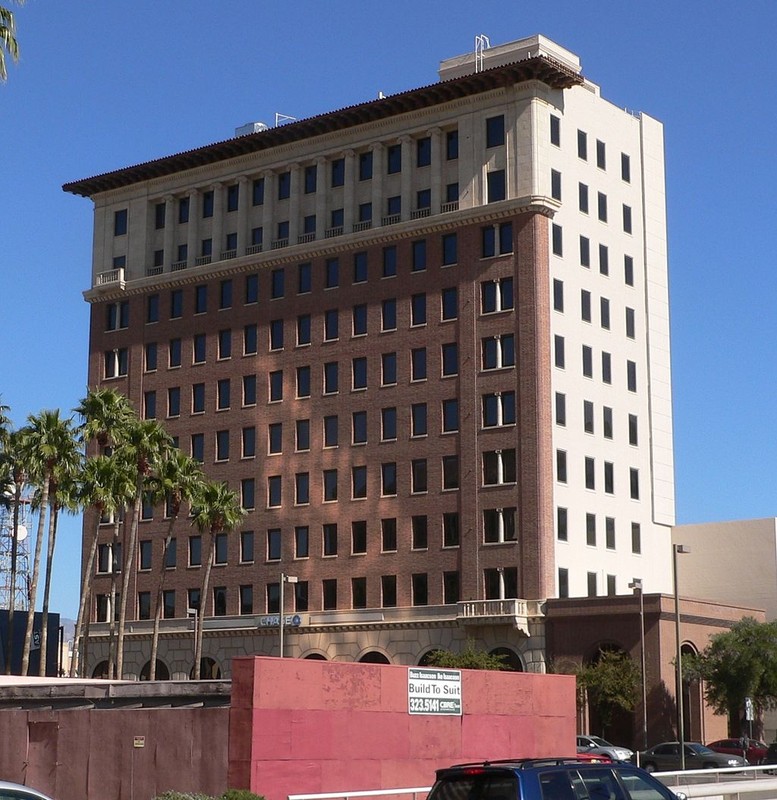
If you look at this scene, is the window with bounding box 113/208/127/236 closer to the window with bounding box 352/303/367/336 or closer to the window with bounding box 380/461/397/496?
the window with bounding box 352/303/367/336

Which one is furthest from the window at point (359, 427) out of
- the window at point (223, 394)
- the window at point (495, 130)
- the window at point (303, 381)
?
the window at point (495, 130)

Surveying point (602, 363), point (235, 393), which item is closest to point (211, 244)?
point (235, 393)

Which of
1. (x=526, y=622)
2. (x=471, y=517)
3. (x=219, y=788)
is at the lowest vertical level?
(x=219, y=788)

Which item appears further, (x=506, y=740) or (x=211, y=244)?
(x=211, y=244)

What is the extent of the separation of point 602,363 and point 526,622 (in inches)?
696

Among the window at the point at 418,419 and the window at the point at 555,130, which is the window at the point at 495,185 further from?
the window at the point at 418,419

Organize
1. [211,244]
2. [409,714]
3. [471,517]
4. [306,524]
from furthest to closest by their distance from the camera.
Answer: [211,244] → [306,524] → [471,517] → [409,714]

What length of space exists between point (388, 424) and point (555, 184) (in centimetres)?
1777

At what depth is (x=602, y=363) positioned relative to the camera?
9000cm

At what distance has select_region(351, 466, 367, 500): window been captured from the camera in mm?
90438

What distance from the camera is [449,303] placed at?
3474 inches

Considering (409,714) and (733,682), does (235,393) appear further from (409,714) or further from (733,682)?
(409,714)

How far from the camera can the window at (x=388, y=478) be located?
89250 mm

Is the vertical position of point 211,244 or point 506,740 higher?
point 211,244
